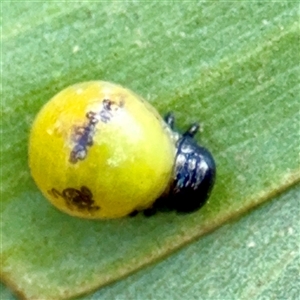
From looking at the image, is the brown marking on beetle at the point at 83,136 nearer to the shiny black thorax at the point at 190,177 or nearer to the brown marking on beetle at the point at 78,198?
the brown marking on beetle at the point at 78,198

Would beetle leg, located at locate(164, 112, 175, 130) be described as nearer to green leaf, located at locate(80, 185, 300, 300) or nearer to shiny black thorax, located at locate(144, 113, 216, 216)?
shiny black thorax, located at locate(144, 113, 216, 216)

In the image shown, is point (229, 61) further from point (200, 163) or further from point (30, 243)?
point (30, 243)

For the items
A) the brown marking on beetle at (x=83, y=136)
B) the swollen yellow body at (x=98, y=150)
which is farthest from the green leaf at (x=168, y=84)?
the brown marking on beetle at (x=83, y=136)

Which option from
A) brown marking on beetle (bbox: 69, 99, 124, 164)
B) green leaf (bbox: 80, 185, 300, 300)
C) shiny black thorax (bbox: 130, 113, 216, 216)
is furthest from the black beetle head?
brown marking on beetle (bbox: 69, 99, 124, 164)

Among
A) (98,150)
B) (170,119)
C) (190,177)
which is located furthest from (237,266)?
(98,150)

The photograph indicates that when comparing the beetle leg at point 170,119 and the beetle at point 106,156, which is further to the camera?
the beetle leg at point 170,119

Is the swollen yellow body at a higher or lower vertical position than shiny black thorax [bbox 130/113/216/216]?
higher

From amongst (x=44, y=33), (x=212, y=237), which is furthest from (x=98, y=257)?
(x=44, y=33)
